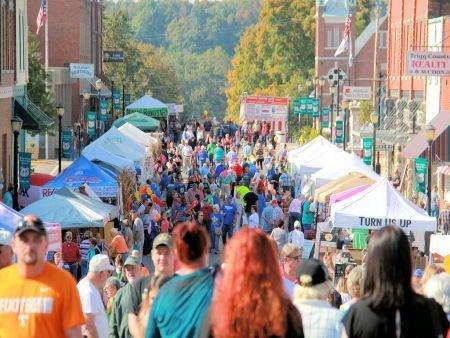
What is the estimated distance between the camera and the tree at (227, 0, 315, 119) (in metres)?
109

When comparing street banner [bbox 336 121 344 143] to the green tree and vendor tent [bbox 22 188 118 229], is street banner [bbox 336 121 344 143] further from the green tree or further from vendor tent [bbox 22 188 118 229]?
vendor tent [bbox 22 188 118 229]

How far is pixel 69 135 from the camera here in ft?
151

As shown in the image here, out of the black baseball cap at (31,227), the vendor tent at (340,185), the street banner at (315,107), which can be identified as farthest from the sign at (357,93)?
the black baseball cap at (31,227)

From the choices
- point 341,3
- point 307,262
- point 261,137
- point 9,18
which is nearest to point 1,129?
point 9,18

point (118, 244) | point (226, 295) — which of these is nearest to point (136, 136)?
point (118, 244)

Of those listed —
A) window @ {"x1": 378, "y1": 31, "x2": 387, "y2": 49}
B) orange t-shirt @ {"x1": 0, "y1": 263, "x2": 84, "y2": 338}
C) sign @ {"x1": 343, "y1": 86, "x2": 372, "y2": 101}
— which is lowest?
sign @ {"x1": 343, "y1": 86, "x2": 372, "y2": 101}

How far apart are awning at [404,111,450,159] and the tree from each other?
59738 mm

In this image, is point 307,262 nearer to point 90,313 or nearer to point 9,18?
point 90,313

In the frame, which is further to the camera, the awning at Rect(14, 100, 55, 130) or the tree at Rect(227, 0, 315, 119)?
the tree at Rect(227, 0, 315, 119)

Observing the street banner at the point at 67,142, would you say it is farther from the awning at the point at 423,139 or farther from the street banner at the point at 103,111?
the street banner at the point at 103,111

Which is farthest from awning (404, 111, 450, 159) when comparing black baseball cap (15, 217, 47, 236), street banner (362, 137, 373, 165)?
black baseball cap (15, 217, 47, 236)

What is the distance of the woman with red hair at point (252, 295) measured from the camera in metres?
6.31

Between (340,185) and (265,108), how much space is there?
2197 inches

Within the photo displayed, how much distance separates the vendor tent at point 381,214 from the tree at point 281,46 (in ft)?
277
